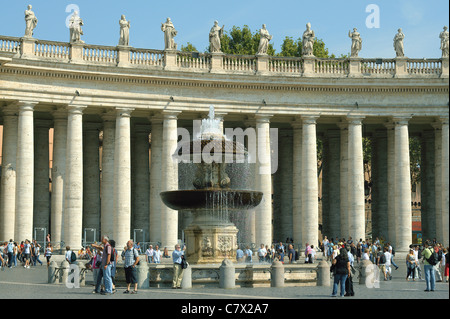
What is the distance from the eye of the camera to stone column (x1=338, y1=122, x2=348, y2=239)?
214ft

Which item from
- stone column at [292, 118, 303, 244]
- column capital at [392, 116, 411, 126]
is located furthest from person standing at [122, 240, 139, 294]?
column capital at [392, 116, 411, 126]

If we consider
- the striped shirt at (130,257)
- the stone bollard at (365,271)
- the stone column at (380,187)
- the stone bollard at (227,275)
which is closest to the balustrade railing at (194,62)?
the stone column at (380,187)

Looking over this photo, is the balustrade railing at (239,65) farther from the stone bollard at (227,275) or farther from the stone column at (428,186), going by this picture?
the stone bollard at (227,275)

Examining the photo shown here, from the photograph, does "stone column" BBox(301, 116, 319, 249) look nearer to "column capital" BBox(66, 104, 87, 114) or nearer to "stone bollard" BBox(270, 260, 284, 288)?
"column capital" BBox(66, 104, 87, 114)

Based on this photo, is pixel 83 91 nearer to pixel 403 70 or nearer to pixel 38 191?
pixel 38 191

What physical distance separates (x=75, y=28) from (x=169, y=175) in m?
12.6

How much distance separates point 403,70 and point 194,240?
109 ft

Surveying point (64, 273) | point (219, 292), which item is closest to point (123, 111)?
point (64, 273)

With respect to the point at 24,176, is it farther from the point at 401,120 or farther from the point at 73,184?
the point at 401,120

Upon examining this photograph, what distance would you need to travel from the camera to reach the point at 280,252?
185 feet

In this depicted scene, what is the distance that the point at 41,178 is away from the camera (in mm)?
64500

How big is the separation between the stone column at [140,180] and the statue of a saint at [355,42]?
58.7ft
